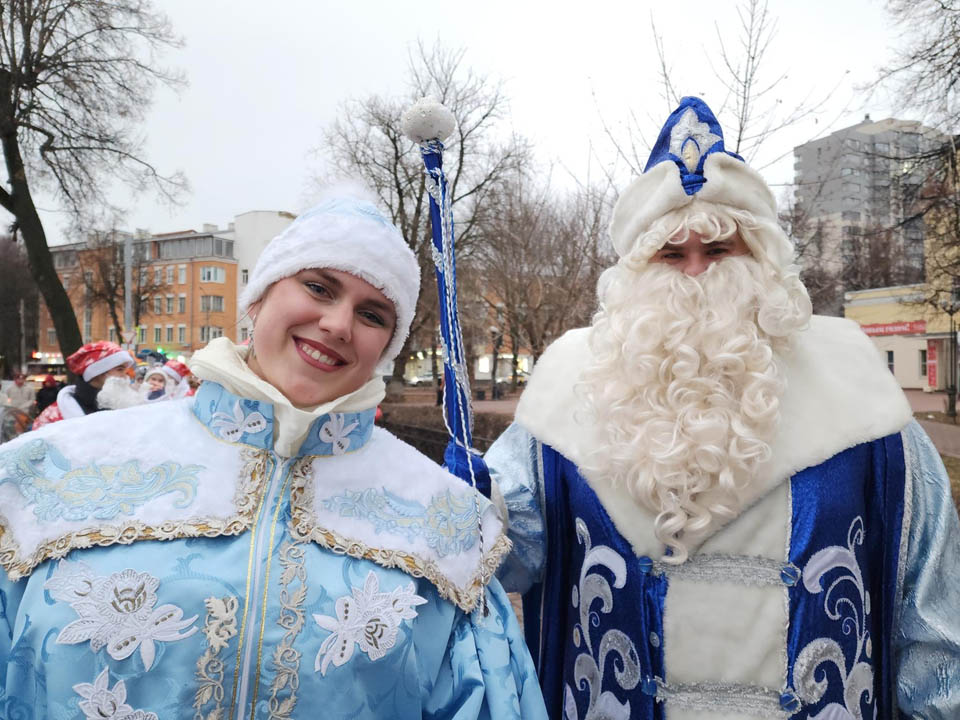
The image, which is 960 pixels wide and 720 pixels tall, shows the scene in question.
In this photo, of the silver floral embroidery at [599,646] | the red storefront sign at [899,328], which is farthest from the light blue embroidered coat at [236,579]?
the red storefront sign at [899,328]

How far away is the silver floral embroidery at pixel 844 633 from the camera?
1.91 meters

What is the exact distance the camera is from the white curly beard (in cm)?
195

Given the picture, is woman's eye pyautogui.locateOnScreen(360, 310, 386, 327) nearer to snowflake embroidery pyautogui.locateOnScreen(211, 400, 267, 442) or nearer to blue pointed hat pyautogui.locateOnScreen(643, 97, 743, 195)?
snowflake embroidery pyautogui.locateOnScreen(211, 400, 267, 442)

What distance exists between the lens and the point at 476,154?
19.0 m

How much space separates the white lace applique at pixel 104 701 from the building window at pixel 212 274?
6233cm

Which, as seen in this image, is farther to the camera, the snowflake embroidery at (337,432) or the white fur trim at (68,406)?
the white fur trim at (68,406)

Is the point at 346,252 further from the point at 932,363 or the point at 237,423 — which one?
the point at 932,363

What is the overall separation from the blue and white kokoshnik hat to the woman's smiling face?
0.96 metres

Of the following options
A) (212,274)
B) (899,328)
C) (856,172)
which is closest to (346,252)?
(856,172)

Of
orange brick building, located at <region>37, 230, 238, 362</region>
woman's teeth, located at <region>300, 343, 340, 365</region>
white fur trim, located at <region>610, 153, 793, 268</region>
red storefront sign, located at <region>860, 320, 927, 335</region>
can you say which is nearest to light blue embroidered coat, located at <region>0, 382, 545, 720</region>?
woman's teeth, located at <region>300, 343, 340, 365</region>

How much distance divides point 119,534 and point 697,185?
5.77 ft

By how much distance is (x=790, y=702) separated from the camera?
73.6 inches

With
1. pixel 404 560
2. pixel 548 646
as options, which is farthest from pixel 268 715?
pixel 548 646

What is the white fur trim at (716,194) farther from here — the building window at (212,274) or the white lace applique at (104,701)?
the building window at (212,274)
